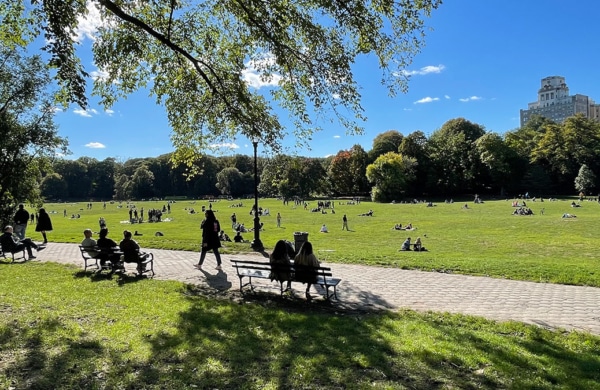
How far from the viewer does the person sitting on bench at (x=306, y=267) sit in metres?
8.20

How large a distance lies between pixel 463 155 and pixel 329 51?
79.7 m

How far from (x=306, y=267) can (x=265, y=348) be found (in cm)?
299

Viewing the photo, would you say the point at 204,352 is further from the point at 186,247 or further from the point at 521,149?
the point at 521,149

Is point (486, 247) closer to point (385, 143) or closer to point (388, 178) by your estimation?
point (388, 178)

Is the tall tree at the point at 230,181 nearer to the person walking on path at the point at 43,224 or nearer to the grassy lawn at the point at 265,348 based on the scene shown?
the person walking on path at the point at 43,224

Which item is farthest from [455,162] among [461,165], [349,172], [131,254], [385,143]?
[131,254]

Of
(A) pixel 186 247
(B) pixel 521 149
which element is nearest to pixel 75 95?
(A) pixel 186 247

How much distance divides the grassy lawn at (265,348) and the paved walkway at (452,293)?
0.78 m

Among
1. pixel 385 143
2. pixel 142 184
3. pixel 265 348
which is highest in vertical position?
pixel 385 143

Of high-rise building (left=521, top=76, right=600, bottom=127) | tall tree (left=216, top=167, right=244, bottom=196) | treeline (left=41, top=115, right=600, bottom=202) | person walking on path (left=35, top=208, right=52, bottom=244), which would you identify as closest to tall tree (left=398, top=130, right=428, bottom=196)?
treeline (left=41, top=115, right=600, bottom=202)

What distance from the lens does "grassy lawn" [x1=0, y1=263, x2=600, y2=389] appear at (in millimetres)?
4316

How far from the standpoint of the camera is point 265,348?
5.32 metres

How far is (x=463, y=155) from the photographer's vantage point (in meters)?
83.4

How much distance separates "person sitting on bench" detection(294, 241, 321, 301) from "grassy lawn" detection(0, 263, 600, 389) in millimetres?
519
